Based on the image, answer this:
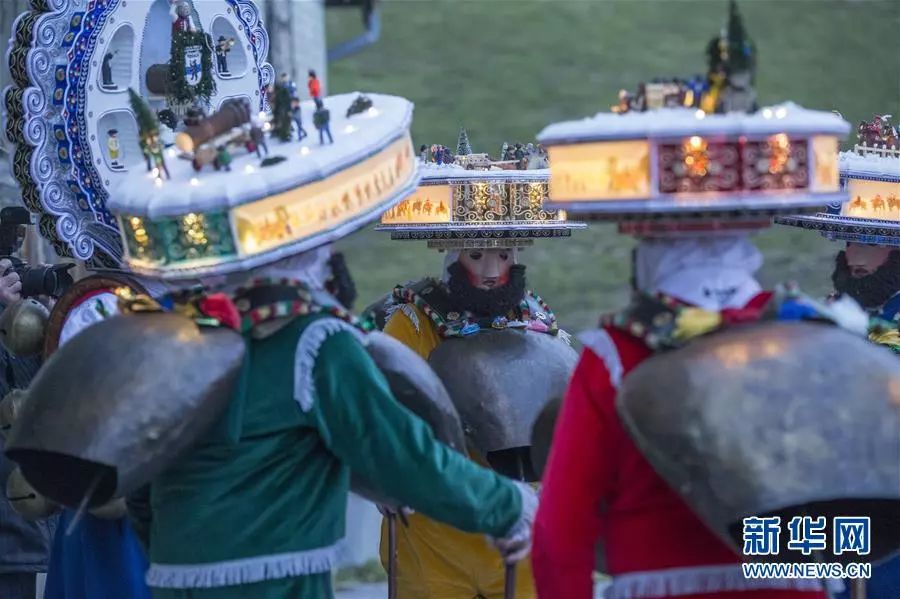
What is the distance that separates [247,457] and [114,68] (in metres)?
1.87

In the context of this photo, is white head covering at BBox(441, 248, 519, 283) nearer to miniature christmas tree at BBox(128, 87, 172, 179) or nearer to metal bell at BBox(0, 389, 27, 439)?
metal bell at BBox(0, 389, 27, 439)

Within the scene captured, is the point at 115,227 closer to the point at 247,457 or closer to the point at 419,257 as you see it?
the point at 247,457

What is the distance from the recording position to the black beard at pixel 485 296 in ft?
16.1

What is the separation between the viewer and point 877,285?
15.7 ft

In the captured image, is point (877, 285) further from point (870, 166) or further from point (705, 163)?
point (705, 163)

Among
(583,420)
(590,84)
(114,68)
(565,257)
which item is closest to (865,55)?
(590,84)

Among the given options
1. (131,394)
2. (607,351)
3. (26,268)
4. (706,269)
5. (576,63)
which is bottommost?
(576,63)

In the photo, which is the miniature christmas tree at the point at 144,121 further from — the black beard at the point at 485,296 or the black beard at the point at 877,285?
the black beard at the point at 877,285

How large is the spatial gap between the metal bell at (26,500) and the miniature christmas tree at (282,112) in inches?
63.7

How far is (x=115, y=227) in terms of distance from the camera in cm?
470

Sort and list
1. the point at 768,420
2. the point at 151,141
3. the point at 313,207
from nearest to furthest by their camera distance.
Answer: the point at 768,420 → the point at 313,207 → the point at 151,141

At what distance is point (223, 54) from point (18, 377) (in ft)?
4.10

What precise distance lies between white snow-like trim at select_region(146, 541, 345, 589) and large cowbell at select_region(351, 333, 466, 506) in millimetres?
253

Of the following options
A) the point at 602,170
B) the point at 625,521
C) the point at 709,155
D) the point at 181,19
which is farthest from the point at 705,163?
the point at 181,19
